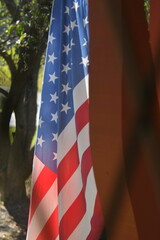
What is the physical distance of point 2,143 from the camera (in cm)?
899

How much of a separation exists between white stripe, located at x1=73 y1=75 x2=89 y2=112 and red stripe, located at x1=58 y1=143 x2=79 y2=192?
34cm

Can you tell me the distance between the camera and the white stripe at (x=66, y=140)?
147 inches

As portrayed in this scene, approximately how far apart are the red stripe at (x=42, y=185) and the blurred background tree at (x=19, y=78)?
2984 mm

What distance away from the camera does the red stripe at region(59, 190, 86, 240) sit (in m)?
3.70

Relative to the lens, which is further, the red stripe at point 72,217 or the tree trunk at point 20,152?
the tree trunk at point 20,152

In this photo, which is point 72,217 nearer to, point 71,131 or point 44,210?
point 44,210

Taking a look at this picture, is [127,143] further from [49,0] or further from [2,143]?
[2,143]

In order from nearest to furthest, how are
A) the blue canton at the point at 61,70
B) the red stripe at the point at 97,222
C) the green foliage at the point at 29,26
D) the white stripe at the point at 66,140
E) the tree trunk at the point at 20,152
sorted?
1. the red stripe at the point at 97,222
2. the white stripe at the point at 66,140
3. the blue canton at the point at 61,70
4. the green foliage at the point at 29,26
5. the tree trunk at the point at 20,152

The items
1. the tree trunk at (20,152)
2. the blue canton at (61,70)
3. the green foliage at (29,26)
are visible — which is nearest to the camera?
the blue canton at (61,70)

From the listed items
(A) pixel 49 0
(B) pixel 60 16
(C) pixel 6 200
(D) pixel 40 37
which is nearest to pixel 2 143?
(C) pixel 6 200

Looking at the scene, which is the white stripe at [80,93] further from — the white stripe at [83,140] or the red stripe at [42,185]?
the red stripe at [42,185]

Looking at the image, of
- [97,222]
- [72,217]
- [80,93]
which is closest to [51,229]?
[72,217]

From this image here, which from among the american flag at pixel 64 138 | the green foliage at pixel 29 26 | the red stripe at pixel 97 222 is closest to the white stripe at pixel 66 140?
the american flag at pixel 64 138

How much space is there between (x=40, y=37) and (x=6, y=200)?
3.55 m
